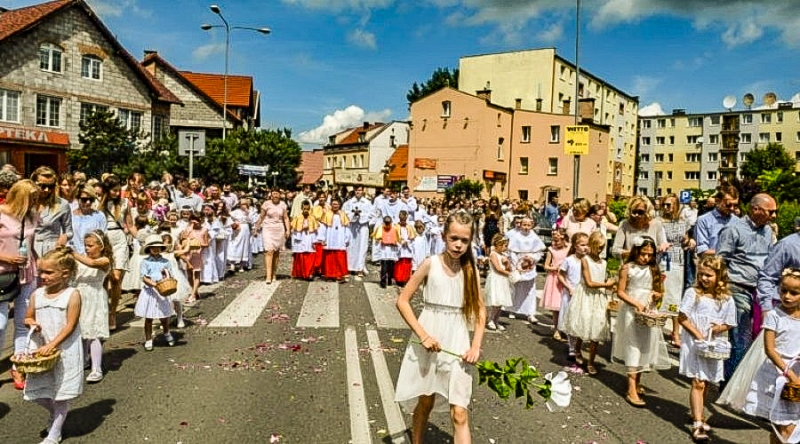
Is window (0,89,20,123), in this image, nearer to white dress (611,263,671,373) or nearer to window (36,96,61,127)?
window (36,96,61,127)

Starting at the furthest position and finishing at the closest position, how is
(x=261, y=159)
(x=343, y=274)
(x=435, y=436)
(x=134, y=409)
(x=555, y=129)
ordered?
(x=555, y=129)
(x=261, y=159)
(x=343, y=274)
(x=134, y=409)
(x=435, y=436)

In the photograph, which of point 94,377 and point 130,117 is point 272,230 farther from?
point 130,117

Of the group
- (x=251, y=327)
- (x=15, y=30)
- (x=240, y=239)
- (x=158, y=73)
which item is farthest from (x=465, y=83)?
(x=251, y=327)

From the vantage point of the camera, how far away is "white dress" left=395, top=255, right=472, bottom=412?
4207 millimetres

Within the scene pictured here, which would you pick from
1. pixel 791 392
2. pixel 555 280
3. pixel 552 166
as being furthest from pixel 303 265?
pixel 552 166

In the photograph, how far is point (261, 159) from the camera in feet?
150

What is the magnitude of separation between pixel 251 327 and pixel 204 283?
4.88m

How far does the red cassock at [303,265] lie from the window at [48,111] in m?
27.0

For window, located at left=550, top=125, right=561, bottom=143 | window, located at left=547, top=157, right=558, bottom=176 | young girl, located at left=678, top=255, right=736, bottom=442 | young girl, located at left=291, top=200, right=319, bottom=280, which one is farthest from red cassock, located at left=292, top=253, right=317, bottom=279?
window, located at left=550, top=125, right=561, bottom=143

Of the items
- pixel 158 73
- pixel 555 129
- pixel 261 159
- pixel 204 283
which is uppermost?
pixel 158 73

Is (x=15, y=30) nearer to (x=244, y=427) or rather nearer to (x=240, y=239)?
(x=240, y=239)

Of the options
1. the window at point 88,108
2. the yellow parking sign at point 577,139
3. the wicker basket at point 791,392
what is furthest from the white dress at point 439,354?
the window at point 88,108

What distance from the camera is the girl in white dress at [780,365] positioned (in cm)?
434

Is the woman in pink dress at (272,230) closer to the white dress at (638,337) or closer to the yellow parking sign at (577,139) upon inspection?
the yellow parking sign at (577,139)
